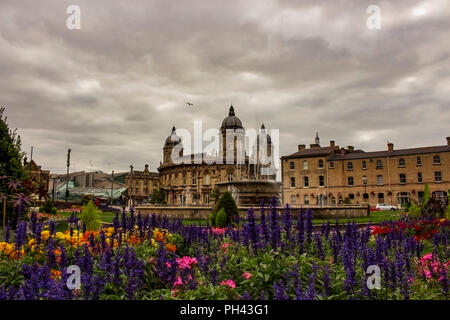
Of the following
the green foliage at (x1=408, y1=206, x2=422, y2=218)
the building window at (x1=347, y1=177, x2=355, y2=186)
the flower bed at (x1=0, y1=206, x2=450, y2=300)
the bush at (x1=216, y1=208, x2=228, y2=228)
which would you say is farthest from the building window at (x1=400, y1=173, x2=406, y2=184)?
the flower bed at (x1=0, y1=206, x2=450, y2=300)

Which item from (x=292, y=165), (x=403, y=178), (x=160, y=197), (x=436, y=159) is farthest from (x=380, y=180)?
(x=160, y=197)

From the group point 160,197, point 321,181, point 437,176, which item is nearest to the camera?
point 437,176

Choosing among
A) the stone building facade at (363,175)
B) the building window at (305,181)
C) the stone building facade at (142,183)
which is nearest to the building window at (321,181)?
the stone building facade at (363,175)

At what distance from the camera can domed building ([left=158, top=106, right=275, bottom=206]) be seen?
262 feet

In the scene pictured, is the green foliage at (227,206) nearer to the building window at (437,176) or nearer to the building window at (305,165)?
the building window at (437,176)

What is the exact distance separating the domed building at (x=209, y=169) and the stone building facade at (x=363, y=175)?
15857 mm

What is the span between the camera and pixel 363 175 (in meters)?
54.1

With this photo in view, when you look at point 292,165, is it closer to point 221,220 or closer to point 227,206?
point 227,206

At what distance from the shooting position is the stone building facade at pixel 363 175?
49219 millimetres

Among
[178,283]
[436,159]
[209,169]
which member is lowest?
[178,283]

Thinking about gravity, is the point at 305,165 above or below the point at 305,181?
above

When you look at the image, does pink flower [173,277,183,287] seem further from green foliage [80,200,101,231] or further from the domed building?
the domed building

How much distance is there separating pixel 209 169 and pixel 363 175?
36808 millimetres
